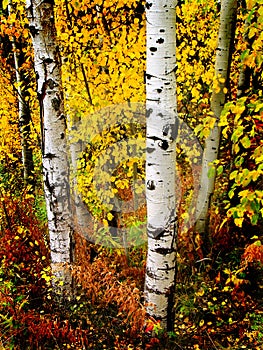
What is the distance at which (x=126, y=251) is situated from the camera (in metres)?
5.47

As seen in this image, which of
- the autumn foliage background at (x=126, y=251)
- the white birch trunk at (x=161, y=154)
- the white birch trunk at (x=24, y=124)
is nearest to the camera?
the white birch trunk at (x=161, y=154)

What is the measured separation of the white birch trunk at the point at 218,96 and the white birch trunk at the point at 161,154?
1.15 meters

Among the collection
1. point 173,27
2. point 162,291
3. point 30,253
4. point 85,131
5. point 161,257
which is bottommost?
point 30,253

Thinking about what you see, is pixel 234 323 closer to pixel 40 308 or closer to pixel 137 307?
pixel 137 307

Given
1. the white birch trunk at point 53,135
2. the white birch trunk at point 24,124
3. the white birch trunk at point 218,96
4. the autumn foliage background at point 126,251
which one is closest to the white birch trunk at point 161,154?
the autumn foliage background at point 126,251

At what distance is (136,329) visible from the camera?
3.55 metres

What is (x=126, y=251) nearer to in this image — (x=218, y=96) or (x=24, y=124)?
(x=218, y=96)

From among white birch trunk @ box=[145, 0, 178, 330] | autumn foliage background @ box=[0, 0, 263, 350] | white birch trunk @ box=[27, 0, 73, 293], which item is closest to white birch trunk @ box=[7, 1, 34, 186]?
autumn foliage background @ box=[0, 0, 263, 350]

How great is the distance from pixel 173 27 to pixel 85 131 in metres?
2.81

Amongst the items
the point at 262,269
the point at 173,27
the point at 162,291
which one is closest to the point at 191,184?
the point at 262,269

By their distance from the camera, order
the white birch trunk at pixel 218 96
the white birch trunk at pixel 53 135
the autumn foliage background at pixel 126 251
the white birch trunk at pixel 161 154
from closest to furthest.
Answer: the white birch trunk at pixel 161 154 → the white birch trunk at pixel 53 135 → the autumn foliage background at pixel 126 251 → the white birch trunk at pixel 218 96

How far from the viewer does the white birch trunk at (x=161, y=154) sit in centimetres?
279

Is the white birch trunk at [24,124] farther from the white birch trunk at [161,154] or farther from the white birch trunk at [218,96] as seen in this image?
the white birch trunk at [161,154]

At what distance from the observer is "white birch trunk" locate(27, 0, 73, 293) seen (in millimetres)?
3316
